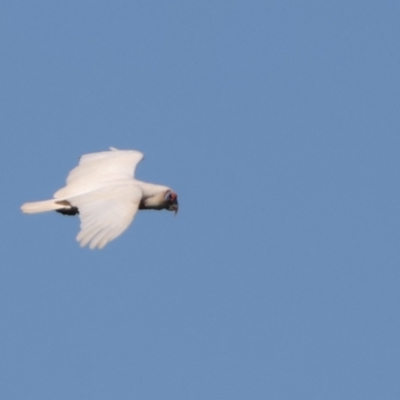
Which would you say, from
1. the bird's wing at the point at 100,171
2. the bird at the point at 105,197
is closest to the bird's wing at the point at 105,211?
the bird at the point at 105,197

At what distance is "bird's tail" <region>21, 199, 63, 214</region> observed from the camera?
95.3 feet

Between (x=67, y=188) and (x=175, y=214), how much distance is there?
2114 mm

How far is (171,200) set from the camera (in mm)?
30375

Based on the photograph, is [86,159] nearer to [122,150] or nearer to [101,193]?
[122,150]

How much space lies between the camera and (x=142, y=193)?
29.3 m

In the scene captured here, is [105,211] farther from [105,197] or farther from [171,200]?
[171,200]

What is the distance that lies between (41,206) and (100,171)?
206 centimetres

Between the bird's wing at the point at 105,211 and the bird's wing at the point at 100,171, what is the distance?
0.71m

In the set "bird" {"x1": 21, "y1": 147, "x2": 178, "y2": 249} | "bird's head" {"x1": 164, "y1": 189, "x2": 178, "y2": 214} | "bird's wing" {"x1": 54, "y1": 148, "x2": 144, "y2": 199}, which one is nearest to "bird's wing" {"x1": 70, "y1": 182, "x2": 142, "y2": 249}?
"bird" {"x1": 21, "y1": 147, "x2": 178, "y2": 249}

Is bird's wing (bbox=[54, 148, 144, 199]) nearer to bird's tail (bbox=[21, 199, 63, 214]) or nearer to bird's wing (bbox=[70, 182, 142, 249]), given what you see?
bird's tail (bbox=[21, 199, 63, 214])

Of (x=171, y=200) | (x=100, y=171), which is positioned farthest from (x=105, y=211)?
(x=100, y=171)

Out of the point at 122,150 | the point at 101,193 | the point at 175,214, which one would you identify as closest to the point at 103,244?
the point at 101,193

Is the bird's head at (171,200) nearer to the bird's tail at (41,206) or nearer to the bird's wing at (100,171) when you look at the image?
the bird's wing at (100,171)

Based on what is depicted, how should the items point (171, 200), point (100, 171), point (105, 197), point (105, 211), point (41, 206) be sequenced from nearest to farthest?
point (105, 211) < point (105, 197) < point (41, 206) < point (171, 200) < point (100, 171)
